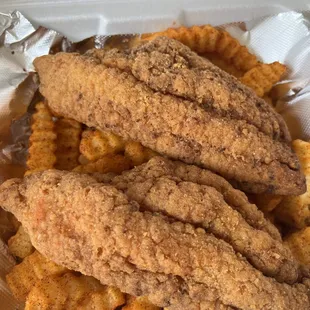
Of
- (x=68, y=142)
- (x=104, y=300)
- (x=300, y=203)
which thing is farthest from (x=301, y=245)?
(x=68, y=142)

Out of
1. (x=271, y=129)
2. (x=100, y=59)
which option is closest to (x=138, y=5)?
(x=100, y=59)

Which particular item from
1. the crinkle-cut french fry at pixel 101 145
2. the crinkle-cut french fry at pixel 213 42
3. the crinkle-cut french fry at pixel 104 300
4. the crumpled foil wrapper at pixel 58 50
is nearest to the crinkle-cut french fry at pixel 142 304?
the crinkle-cut french fry at pixel 104 300

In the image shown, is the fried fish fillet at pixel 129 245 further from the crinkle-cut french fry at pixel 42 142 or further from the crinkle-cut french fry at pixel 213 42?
the crinkle-cut french fry at pixel 213 42

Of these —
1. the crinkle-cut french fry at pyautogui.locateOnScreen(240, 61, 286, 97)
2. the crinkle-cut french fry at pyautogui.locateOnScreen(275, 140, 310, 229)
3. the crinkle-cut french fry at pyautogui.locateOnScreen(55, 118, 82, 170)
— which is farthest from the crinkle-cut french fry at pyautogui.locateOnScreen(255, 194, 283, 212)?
the crinkle-cut french fry at pyautogui.locateOnScreen(55, 118, 82, 170)

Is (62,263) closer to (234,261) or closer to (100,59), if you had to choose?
(234,261)

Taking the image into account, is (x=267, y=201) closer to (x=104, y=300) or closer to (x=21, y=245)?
(x=104, y=300)

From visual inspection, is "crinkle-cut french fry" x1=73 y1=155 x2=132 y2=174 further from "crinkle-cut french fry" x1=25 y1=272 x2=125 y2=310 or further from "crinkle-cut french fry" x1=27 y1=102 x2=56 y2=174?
"crinkle-cut french fry" x1=25 y1=272 x2=125 y2=310

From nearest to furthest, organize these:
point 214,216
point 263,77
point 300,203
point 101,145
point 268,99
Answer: point 214,216 → point 101,145 → point 300,203 → point 263,77 → point 268,99
